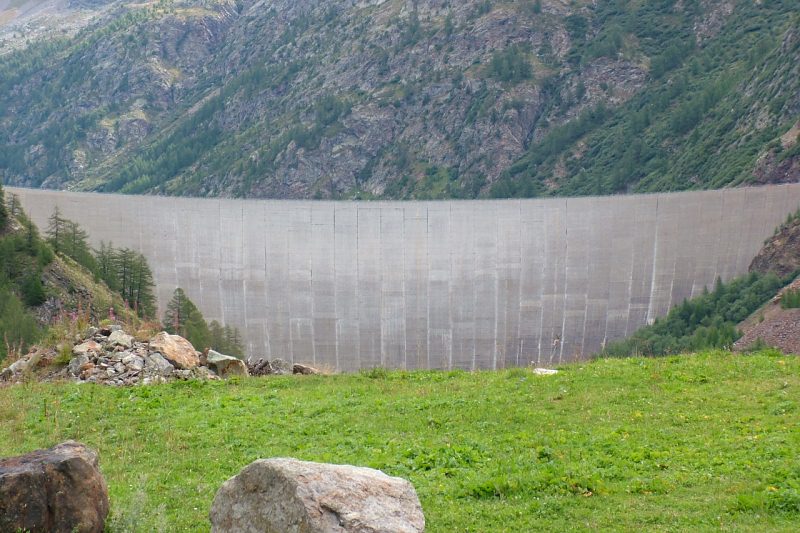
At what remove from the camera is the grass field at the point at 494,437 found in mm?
10500

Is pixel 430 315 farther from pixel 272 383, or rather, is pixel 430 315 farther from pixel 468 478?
pixel 468 478

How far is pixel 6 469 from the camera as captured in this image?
950 centimetres

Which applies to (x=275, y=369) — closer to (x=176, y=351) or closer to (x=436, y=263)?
(x=176, y=351)

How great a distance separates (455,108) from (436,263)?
82148 mm

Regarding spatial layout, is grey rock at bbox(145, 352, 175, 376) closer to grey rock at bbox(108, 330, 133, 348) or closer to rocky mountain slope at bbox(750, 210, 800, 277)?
grey rock at bbox(108, 330, 133, 348)

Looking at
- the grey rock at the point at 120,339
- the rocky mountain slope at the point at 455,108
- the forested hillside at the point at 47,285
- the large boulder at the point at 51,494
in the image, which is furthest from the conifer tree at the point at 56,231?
the rocky mountain slope at the point at 455,108

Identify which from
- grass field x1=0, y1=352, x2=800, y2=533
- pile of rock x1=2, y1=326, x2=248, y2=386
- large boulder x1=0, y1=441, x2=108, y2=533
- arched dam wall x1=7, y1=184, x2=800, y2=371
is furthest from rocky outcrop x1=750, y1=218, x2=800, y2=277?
large boulder x1=0, y1=441, x2=108, y2=533

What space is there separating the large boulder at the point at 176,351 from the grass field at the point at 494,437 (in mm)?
1189

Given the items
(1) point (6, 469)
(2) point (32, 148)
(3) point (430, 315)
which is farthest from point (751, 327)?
(2) point (32, 148)

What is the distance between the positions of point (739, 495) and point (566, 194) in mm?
93263

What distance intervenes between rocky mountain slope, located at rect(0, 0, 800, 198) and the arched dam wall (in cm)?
2009

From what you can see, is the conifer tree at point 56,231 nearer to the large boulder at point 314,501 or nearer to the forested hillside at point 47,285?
the forested hillside at point 47,285

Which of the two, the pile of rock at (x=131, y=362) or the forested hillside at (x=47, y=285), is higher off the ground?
the pile of rock at (x=131, y=362)

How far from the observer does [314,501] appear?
8.48 metres
